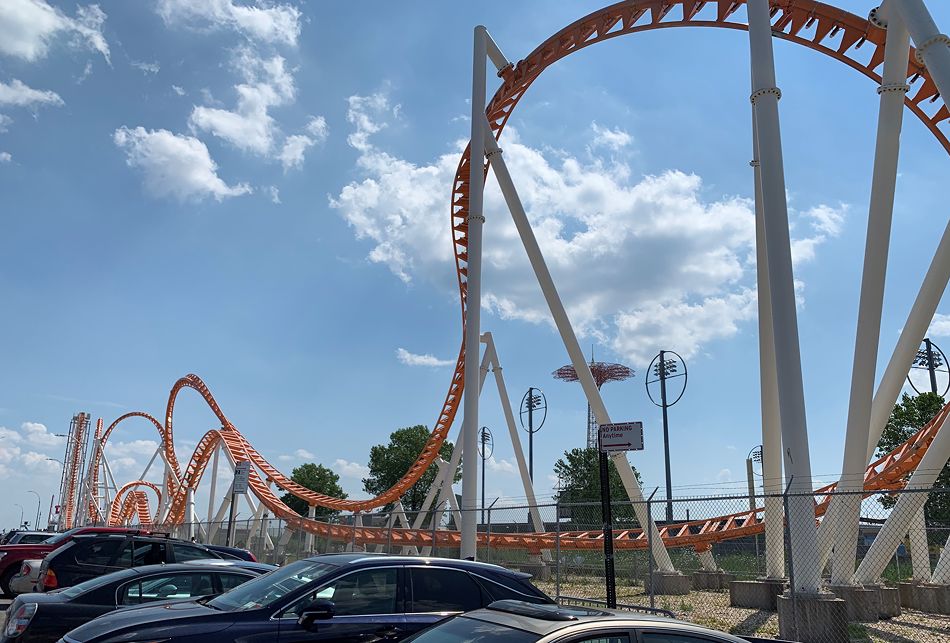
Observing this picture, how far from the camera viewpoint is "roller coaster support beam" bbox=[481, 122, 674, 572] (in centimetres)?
1797

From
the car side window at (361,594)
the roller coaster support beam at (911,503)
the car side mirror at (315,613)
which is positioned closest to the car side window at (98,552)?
the car side window at (361,594)

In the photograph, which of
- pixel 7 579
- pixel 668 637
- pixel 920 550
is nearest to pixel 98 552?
pixel 7 579

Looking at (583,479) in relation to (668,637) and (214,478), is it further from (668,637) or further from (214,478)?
(668,637)

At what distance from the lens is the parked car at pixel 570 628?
13.0 feet

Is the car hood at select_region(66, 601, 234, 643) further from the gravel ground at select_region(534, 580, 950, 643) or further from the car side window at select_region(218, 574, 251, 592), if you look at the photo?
the gravel ground at select_region(534, 580, 950, 643)

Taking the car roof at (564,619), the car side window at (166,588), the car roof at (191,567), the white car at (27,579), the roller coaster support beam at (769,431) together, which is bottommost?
the white car at (27,579)

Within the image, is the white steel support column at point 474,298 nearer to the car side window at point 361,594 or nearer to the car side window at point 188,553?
the car side window at point 188,553

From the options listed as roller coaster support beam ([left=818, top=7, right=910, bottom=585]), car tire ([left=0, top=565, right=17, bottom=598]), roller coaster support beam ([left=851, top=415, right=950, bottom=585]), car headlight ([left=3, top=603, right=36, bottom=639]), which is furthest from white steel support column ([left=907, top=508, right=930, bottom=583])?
car tire ([left=0, top=565, right=17, bottom=598])

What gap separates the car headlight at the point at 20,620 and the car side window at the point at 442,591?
156 inches

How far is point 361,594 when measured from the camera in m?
6.55

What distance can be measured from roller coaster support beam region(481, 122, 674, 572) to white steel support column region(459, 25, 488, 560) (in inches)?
29.0

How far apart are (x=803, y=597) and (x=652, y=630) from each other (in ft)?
25.1

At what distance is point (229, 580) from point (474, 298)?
10785mm

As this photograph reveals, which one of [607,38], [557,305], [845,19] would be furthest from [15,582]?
[845,19]
